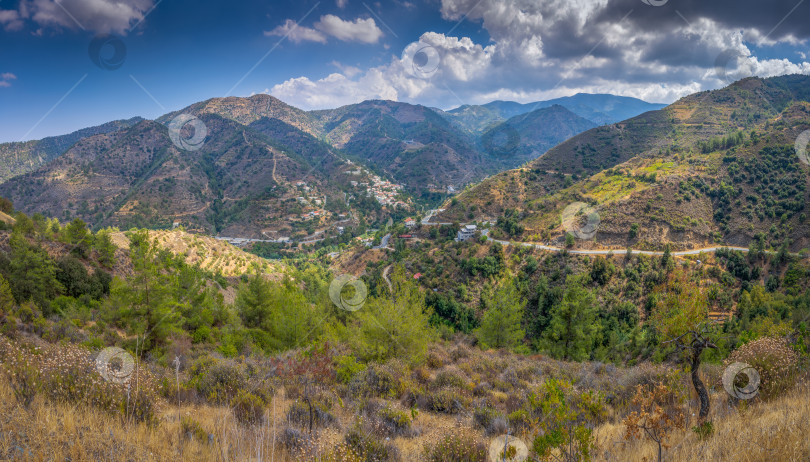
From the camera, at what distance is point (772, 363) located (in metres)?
4.73

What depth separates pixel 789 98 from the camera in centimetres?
6384

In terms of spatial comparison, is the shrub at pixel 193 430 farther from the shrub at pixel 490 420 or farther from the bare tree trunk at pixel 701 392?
the bare tree trunk at pixel 701 392

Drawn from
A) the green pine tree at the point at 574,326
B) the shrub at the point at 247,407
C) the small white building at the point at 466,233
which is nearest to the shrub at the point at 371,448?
the shrub at the point at 247,407

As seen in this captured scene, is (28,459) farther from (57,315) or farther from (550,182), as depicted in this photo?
(550,182)

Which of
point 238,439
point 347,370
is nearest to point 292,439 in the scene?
point 238,439

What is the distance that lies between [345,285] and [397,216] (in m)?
61.8

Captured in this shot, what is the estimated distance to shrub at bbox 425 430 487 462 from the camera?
365cm

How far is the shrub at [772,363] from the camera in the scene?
4469mm

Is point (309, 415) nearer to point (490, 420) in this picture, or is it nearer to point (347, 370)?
point (490, 420)

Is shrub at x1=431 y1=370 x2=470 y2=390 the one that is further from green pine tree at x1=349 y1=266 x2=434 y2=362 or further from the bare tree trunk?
the bare tree trunk

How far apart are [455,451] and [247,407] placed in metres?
3.48

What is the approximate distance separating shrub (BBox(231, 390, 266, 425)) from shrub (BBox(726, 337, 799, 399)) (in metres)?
7.36

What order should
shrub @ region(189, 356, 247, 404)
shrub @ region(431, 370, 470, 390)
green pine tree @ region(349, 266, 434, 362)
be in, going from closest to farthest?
1. shrub @ region(189, 356, 247, 404)
2. shrub @ region(431, 370, 470, 390)
3. green pine tree @ region(349, 266, 434, 362)

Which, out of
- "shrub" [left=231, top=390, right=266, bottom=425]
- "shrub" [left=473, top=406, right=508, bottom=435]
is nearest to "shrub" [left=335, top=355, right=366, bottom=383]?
"shrub" [left=231, top=390, right=266, bottom=425]
